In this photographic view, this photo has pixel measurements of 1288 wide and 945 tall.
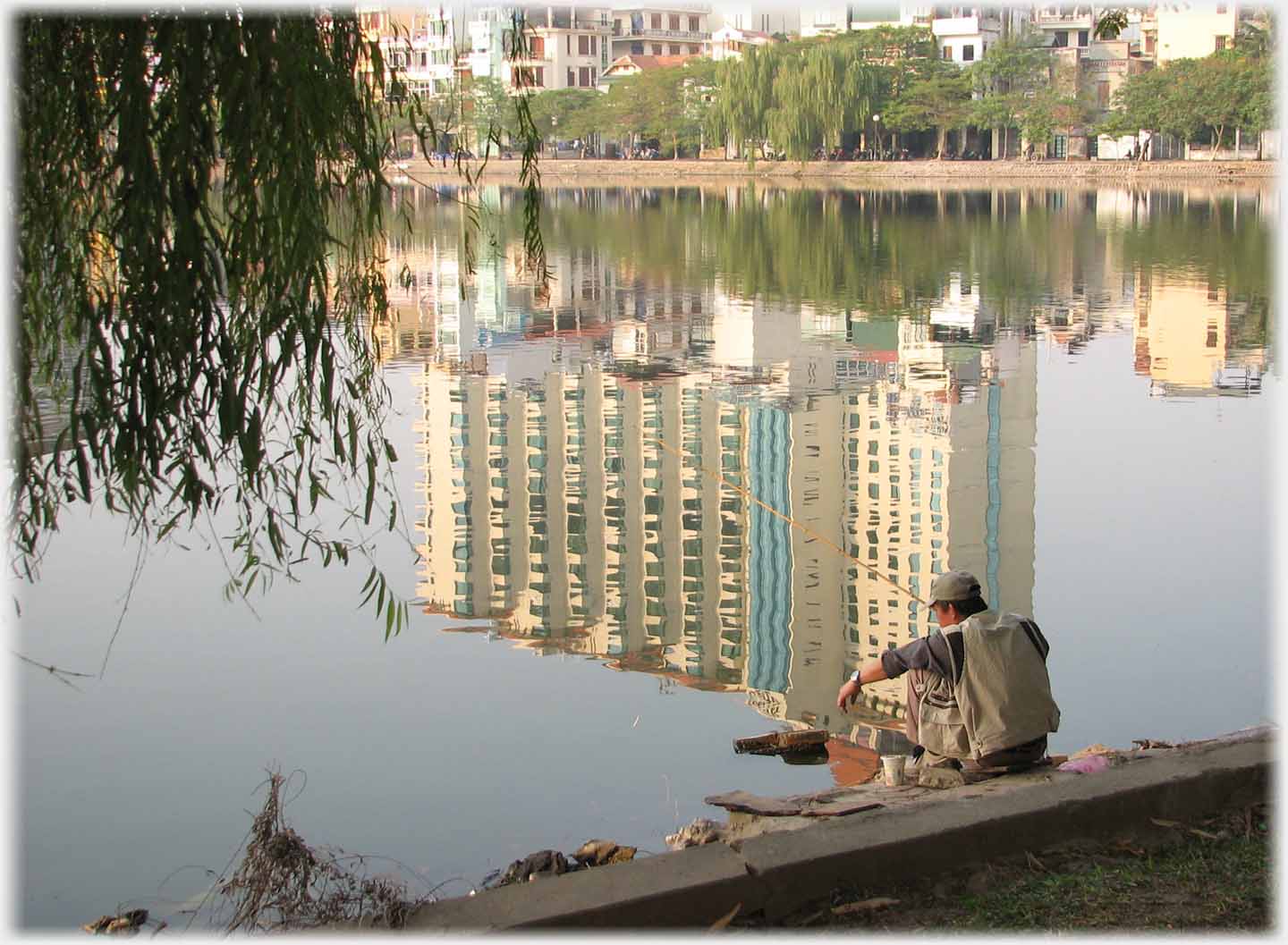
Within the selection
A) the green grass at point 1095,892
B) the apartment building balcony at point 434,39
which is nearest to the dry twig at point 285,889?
the green grass at point 1095,892

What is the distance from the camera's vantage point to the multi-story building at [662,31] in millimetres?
79000

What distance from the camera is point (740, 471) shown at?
1059 centimetres

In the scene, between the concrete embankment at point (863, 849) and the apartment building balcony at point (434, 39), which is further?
the apartment building balcony at point (434, 39)

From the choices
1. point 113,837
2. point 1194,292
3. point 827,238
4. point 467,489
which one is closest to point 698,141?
point 827,238

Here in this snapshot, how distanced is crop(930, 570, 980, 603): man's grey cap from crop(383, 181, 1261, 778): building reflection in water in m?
1.30

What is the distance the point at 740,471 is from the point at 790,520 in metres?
2.30

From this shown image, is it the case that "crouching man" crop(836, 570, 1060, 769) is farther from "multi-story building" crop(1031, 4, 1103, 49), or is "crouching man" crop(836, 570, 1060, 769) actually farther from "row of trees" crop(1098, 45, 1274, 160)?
"multi-story building" crop(1031, 4, 1103, 49)

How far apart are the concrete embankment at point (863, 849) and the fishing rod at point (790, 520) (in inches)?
104

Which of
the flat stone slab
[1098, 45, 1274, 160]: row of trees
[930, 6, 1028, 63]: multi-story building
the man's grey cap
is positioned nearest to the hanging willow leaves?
the flat stone slab

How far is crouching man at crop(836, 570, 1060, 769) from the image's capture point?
4797mm

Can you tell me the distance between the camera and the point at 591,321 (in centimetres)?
1812

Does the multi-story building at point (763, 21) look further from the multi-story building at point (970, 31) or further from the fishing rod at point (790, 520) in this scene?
the fishing rod at point (790, 520)

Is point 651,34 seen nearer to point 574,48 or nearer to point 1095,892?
point 574,48

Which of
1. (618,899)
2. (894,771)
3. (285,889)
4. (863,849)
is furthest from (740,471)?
(618,899)
